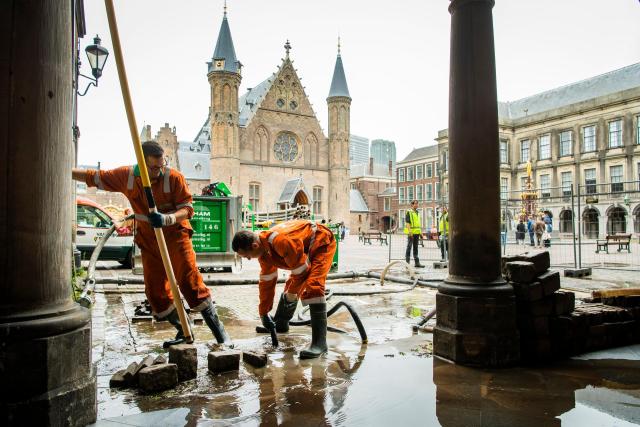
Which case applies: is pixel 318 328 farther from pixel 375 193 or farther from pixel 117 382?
pixel 375 193

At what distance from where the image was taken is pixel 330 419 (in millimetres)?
2590

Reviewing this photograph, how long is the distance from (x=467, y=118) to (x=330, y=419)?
2621 mm

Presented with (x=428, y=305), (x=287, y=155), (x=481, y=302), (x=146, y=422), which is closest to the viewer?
(x=146, y=422)

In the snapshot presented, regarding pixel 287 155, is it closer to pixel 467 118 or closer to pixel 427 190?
pixel 427 190

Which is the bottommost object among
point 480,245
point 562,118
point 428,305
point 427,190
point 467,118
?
point 428,305

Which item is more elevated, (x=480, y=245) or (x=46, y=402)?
(x=480, y=245)

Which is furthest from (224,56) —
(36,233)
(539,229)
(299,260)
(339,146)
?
(36,233)

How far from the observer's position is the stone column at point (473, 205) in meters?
3.69

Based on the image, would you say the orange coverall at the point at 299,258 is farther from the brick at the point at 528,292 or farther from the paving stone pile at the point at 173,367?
the brick at the point at 528,292

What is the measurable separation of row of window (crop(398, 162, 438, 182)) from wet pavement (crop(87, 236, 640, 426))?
179 ft

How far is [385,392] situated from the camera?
307cm

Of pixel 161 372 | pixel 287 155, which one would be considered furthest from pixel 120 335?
pixel 287 155

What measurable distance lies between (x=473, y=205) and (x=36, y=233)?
311 cm

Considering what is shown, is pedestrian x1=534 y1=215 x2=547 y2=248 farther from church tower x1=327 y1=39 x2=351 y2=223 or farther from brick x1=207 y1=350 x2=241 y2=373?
church tower x1=327 y1=39 x2=351 y2=223
